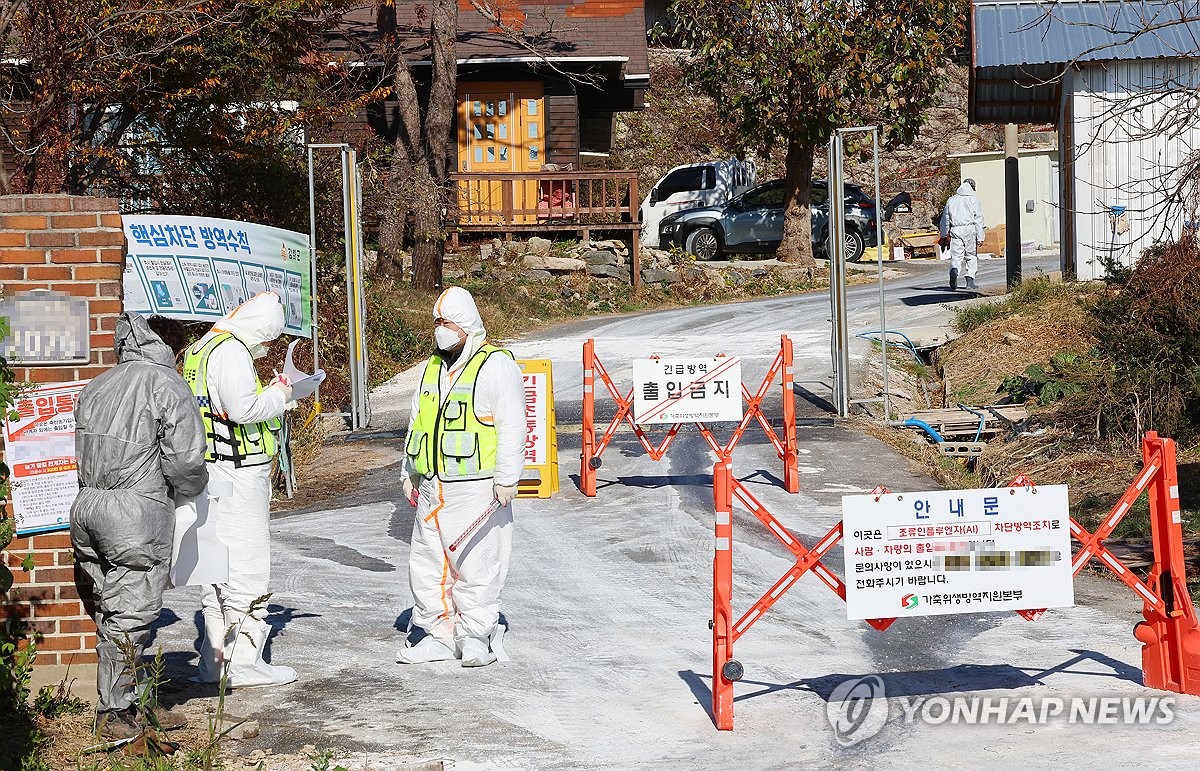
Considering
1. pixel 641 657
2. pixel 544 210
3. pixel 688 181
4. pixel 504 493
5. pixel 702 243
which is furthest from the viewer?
pixel 688 181

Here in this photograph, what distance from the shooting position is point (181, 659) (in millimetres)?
7559

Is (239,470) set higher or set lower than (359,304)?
lower

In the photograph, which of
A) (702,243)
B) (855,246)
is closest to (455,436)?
(702,243)

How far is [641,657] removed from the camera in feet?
24.8

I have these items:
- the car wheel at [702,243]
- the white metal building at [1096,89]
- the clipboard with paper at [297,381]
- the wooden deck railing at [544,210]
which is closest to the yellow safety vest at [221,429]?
the clipboard with paper at [297,381]

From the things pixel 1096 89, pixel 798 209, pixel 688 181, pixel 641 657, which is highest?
pixel 1096 89

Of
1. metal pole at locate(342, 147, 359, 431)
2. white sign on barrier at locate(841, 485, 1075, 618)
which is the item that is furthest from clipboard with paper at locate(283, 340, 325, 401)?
metal pole at locate(342, 147, 359, 431)

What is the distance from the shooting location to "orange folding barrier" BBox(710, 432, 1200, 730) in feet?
20.8

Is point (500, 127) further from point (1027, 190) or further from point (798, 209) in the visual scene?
point (1027, 190)

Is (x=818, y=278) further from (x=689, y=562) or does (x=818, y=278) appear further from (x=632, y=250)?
(x=689, y=562)

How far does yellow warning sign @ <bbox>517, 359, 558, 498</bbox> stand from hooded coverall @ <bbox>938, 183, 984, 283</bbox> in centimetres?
1280

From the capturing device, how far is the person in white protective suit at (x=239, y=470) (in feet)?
22.6

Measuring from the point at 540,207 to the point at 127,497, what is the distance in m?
21.6

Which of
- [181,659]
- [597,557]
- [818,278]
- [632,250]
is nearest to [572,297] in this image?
[632,250]
